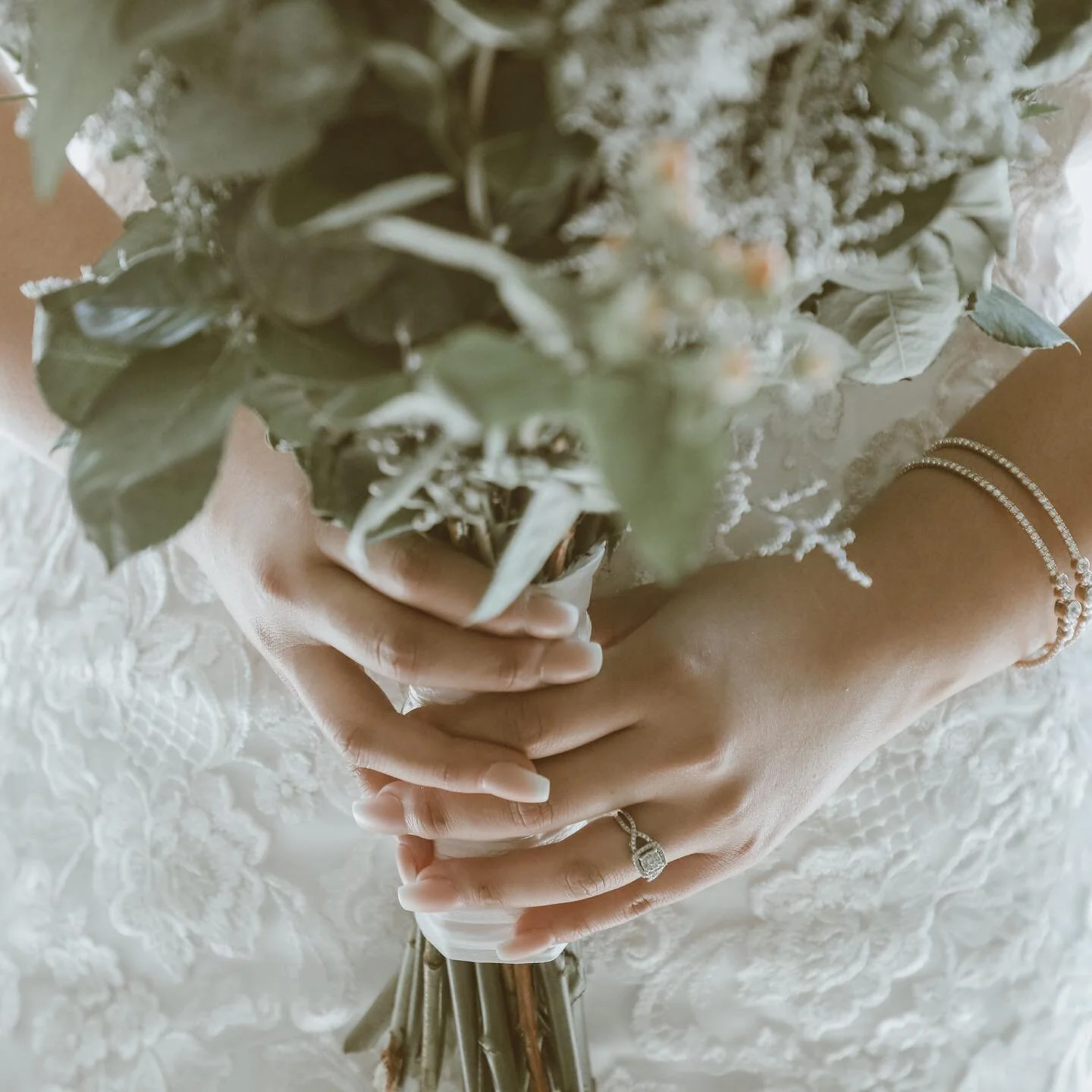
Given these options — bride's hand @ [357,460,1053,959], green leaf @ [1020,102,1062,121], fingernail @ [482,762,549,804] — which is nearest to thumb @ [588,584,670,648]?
bride's hand @ [357,460,1053,959]

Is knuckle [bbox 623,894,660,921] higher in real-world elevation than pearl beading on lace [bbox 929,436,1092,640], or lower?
lower

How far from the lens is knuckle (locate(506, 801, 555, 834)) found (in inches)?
22.9

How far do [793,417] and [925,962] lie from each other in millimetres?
426

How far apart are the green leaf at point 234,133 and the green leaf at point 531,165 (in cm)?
5

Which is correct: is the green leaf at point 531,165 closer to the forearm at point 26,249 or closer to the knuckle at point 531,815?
the knuckle at point 531,815

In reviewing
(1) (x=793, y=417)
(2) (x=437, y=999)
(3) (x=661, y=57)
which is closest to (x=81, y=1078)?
(2) (x=437, y=999)

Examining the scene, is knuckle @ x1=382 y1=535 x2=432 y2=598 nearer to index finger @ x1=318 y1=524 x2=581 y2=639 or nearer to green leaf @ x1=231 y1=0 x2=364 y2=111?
index finger @ x1=318 y1=524 x2=581 y2=639

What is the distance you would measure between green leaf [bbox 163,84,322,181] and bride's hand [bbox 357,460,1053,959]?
381 mm

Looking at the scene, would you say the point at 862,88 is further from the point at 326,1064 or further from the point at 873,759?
the point at 326,1064

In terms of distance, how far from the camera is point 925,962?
0.78 metres

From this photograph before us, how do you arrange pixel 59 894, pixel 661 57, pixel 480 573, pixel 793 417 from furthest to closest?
pixel 59 894 < pixel 793 417 < pixel 480 573 < pixel 661 57

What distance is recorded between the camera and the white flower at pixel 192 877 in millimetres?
802

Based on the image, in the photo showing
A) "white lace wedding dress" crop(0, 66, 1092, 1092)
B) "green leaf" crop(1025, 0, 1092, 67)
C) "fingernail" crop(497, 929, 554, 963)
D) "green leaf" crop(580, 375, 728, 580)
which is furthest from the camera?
"white lace wedding dress" crop(0, 66, 1092, 1092)

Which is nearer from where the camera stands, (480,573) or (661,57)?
(661,57)
